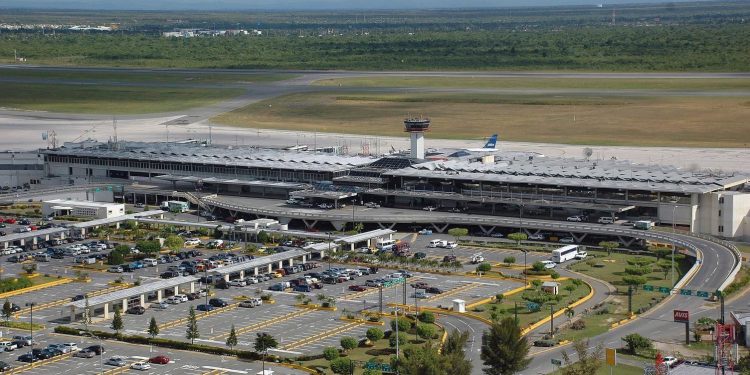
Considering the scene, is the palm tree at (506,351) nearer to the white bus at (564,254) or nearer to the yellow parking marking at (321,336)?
the yellow parking marking at (321,336)

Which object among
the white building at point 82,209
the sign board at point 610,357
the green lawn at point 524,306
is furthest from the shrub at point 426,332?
the white building at point 82,209

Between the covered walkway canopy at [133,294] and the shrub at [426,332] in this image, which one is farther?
the covered walkway canopy at [133,294]

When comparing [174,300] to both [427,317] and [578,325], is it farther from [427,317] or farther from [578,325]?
[578,325]

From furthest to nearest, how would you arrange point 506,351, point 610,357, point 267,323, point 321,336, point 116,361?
point 267,323 → point 321,336 → point 116,361 → point 610,357 → point 506,351

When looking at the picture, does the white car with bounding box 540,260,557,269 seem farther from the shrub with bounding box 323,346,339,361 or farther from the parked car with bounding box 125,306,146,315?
the parked car with bounding box 125,306,146,315

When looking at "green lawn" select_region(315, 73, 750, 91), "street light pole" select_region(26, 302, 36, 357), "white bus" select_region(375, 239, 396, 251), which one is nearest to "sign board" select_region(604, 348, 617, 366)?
"street light pole" select_region(26, 302, 36, 357)

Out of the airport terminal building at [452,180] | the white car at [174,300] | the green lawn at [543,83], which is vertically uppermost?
the green lawn at [543,83]

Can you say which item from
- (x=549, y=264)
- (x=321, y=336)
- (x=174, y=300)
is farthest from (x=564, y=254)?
(x=174, y=300)
